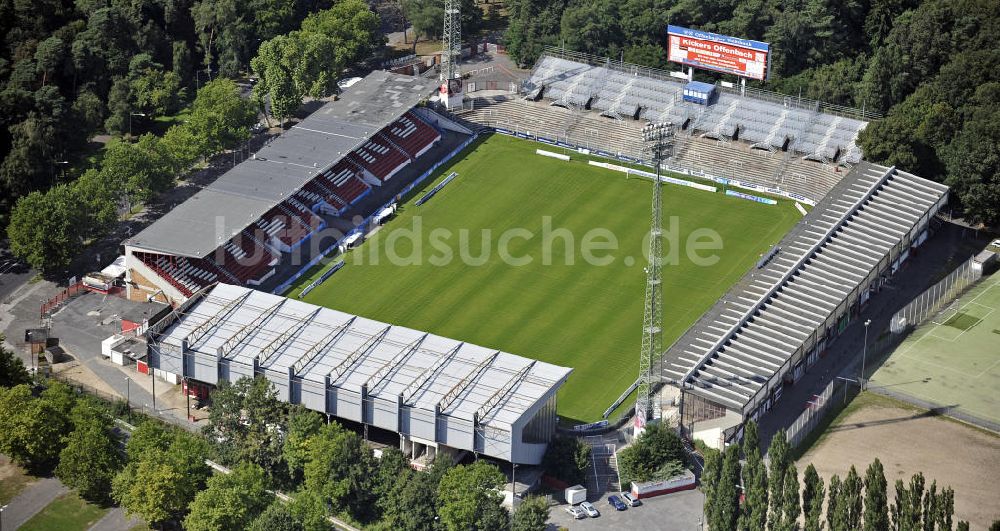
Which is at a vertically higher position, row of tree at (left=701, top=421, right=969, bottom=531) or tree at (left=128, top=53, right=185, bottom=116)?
tree at (left=128, top=53, right=185, bottom=116)

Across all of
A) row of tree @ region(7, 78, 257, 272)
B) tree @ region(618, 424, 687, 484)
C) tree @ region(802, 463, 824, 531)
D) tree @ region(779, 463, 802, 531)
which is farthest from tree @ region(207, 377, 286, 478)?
tree @ region(802, 463, 824, 531)

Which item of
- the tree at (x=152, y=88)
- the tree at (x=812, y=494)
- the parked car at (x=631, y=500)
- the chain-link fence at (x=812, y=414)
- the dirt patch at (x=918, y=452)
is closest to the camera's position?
the tree at (x=812, y=494)

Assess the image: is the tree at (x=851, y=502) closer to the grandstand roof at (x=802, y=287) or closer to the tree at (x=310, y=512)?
the grandstand roof at (x=802, y=287)

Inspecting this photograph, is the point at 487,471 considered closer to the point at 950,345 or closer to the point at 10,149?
the point at 950,345

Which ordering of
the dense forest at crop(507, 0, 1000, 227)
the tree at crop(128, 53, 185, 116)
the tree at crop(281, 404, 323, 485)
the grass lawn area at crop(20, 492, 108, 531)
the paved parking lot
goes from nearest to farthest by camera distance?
1. the paved parking lot
2. the grass lawn area at crop(20, 492, 108, 531)
3. the tree at crop(281, 404, 323, 485)
4. the dense forest at crop(507, 0, 1000, 227)
5. the tree at crop(128, 53, 185, 116)

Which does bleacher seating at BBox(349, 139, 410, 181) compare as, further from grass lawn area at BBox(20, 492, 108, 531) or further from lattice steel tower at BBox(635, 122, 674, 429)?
grass lawn area at BBox(20, 492, 108, 531)

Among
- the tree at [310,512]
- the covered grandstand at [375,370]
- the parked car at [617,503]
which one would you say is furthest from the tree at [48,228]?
the parked car at [617,503]

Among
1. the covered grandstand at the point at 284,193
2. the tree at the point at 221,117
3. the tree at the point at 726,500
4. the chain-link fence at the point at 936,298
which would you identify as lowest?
the tree at the point at 726,500
